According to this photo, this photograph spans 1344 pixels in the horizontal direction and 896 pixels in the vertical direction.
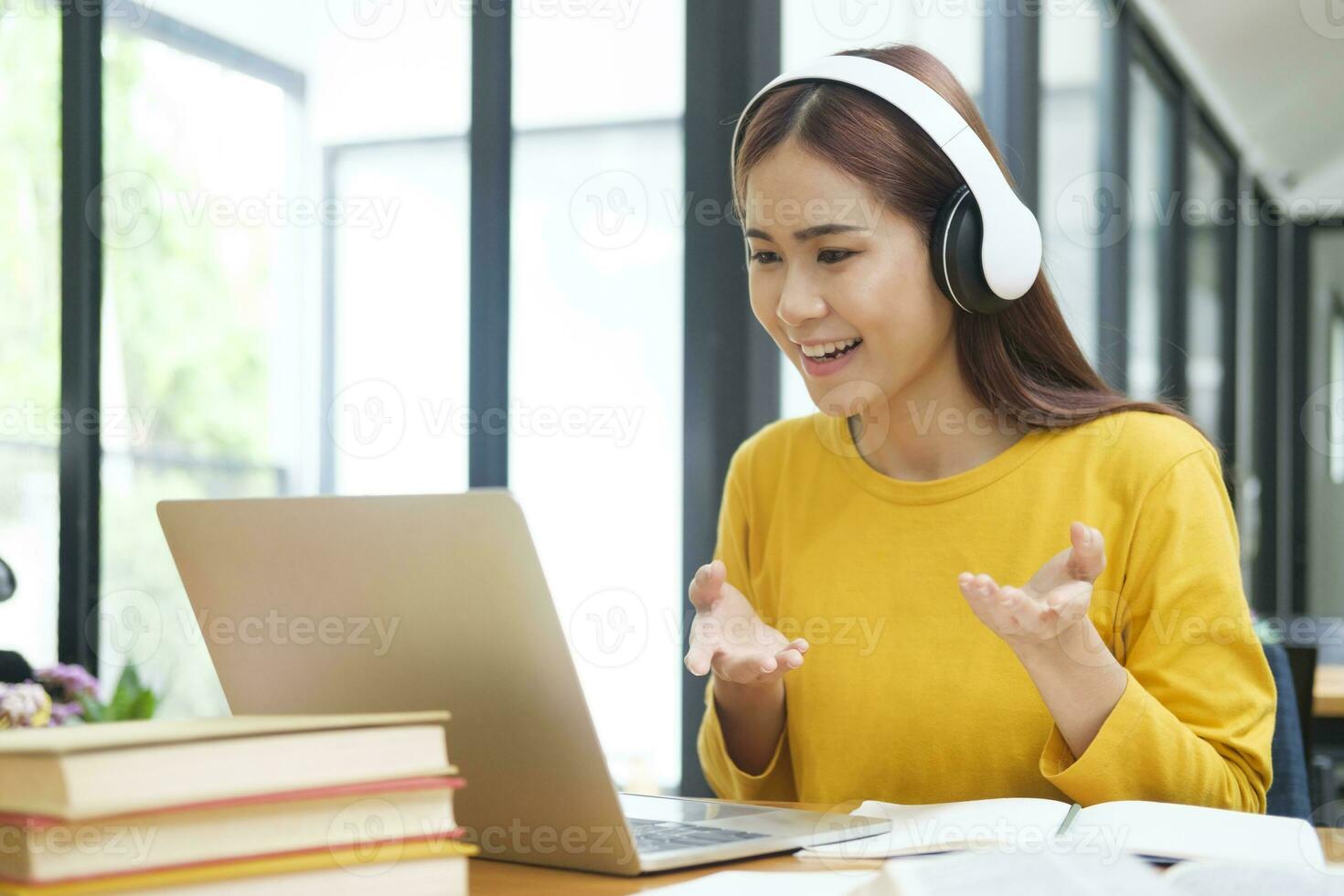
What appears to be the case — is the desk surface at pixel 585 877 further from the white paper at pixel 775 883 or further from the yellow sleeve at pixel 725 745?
the yellow sleeve at pixel 725 745

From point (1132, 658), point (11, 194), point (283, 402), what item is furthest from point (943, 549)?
point (283, 402)

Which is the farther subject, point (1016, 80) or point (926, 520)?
point (1016, 80)

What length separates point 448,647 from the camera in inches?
28.9

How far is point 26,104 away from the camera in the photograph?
246 centimetres

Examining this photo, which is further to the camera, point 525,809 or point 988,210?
point 988,210

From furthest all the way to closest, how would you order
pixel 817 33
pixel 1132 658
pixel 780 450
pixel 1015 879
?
pixel 817 33 → pixel 780 450 → pixel 1132 658 → pixel 1015 879

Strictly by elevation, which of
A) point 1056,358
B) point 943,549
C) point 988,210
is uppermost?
point 988,210

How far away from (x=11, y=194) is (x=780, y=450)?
1794mm

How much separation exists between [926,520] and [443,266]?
1.72 m

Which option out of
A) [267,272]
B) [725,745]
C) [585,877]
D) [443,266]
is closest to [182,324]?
[267,272]

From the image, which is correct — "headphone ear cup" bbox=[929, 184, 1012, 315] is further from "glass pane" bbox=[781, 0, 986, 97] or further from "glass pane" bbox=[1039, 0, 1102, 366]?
"glass pane" bbox=[1039, 0, 1102, 366]

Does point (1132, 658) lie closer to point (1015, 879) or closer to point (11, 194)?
point (1015, 879)

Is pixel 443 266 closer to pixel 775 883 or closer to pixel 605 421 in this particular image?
pixel 605 421

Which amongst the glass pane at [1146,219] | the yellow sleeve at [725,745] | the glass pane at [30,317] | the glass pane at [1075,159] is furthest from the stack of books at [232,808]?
the glass pane at [1146,219]
